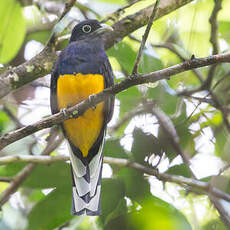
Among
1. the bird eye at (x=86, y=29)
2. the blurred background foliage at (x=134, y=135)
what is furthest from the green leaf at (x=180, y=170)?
the bird eye at (x=86, y=29)

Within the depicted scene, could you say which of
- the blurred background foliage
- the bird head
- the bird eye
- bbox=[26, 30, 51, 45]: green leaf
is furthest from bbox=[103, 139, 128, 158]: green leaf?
bbox=[26, 30, 51, 45]: green leaf

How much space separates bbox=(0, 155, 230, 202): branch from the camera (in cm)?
294

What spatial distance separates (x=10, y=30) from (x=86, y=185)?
1378mm

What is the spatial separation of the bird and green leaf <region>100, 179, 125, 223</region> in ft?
0.70

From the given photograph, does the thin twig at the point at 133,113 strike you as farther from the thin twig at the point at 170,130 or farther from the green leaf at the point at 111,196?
the green leaf at the point at 111,196

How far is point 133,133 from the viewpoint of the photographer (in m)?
3.22

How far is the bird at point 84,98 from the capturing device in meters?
3.58

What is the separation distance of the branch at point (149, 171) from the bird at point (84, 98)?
0.56 feet

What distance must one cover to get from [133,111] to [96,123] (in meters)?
0.31

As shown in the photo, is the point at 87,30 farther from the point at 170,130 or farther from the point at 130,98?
the point at 170,130

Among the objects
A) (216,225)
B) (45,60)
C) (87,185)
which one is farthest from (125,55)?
(216,225)

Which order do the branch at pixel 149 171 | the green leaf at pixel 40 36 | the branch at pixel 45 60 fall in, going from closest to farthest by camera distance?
the branch at pixel 149 171 < the branch at pixel 45 60 < the green leaf at pixel 40 36

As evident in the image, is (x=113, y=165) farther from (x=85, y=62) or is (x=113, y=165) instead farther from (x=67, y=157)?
(x=85, y=62)

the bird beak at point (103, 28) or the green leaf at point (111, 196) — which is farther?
the bird beak at point (103, 28)
